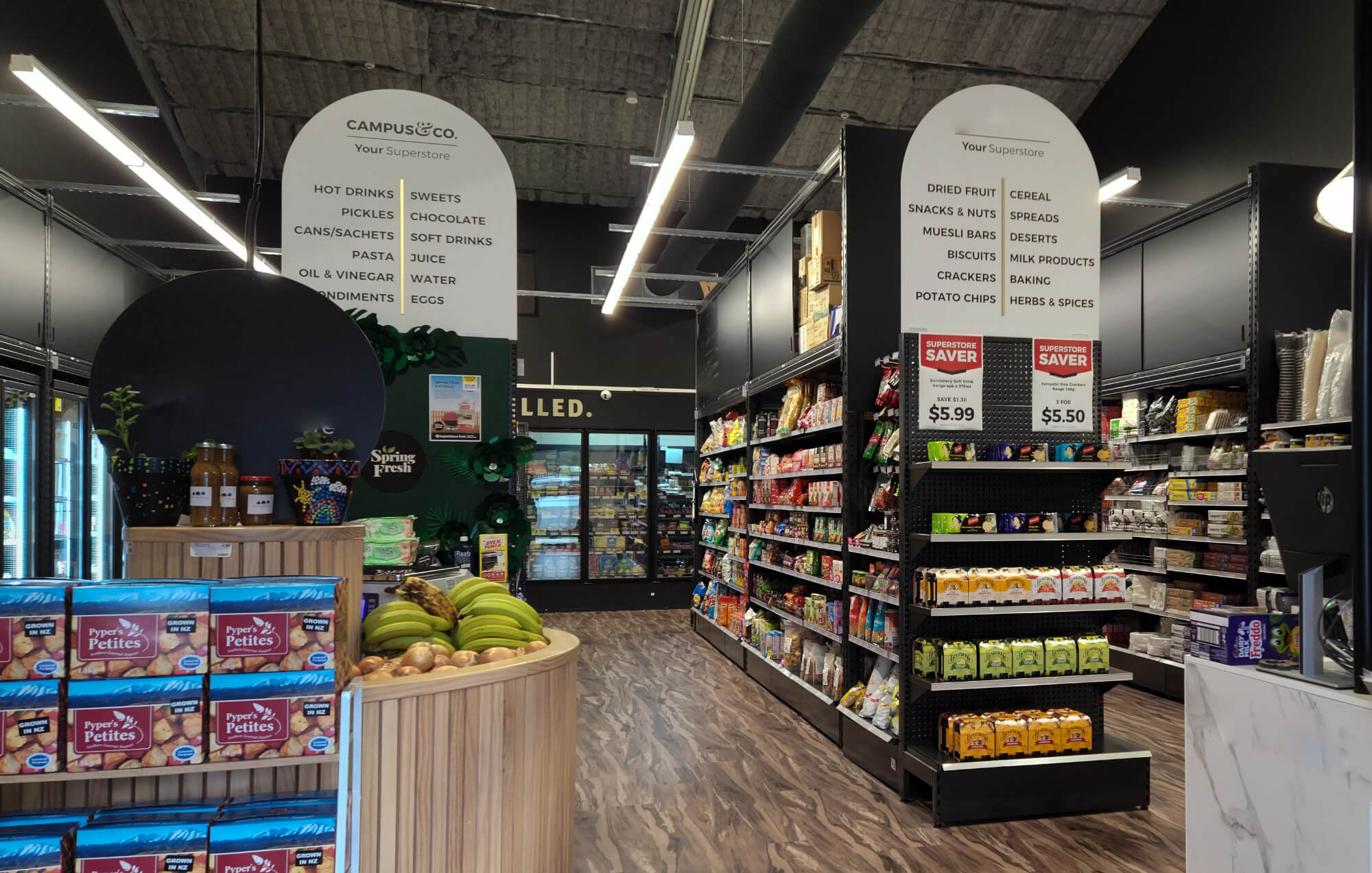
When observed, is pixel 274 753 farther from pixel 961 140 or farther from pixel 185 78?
pixel 185 78

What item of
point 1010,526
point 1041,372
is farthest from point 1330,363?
point 1010,526

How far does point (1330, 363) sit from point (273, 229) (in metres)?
10.9

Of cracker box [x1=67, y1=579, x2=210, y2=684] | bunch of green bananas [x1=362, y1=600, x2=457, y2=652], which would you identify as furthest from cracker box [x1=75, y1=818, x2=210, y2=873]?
bunch of green bananas [x1=362, y1=600, x2=457, y2=652]

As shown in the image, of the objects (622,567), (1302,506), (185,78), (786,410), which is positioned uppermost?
(185,78)

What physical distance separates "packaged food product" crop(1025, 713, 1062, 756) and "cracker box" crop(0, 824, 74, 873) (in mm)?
3740

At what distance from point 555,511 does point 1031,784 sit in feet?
26.3

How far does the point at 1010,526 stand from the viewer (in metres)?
4.16

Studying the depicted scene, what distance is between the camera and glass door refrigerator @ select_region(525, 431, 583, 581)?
1113cm

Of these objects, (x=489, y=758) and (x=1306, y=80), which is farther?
(x=1306, y=80)

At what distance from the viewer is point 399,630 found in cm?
231

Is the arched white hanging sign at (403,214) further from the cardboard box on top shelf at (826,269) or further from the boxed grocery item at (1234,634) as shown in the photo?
the boxed grocery item at (1234,634)

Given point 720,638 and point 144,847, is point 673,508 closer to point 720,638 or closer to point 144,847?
point 720,638

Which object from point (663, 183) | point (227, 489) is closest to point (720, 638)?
point (663, 183)

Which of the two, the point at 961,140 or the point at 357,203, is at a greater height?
the point at 961,140
